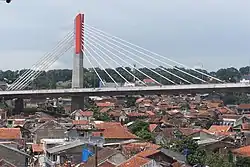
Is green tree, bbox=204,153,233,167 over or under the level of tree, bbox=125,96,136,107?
under

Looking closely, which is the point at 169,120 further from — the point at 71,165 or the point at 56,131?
the point at 71,165

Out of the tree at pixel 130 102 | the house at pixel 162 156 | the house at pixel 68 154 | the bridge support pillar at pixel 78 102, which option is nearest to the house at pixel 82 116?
the bridge support pillar at pixel 78 102

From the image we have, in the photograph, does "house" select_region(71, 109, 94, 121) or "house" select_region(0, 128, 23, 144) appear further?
"house" select_region(71, 109, 94, 121)

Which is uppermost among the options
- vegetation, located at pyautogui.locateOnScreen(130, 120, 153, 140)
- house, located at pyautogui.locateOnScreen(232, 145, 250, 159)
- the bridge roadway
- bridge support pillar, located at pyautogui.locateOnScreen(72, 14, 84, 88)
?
bridge support pillar, located at pyautogui.locateOnScreen(72, 14, 84, 88)

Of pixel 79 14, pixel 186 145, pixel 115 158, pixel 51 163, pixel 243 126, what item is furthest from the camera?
pixel 79 14

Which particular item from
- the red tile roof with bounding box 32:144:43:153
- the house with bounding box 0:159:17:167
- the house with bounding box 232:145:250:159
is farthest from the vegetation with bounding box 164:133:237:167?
the house with bounding box 0:159:17:167

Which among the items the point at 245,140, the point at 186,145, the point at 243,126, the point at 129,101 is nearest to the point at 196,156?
the point at 186,145

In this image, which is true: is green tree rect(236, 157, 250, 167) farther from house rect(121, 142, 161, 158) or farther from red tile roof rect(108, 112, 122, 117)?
red tile roof rect(108, 112, 122, 117)
